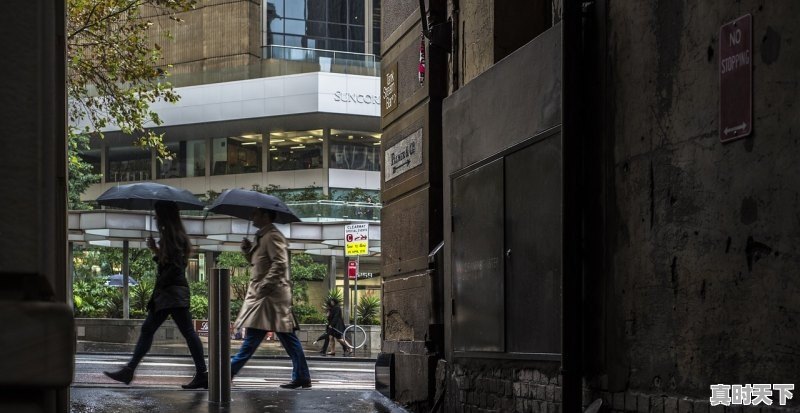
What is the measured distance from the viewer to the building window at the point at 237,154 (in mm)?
58781

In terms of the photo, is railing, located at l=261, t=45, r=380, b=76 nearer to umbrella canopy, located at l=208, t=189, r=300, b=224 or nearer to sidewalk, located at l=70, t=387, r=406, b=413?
umbrella canopy, located at l=208, t=189, r=300, b=224

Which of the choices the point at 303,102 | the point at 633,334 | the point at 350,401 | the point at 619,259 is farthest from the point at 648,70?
the point at 303,102

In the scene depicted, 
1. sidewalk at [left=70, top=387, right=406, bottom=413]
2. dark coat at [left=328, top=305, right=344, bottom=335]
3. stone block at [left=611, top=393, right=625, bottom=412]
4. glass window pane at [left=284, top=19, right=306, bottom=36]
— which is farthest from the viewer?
glass window pane at [left=284, top=19, right=306, bottom=36]

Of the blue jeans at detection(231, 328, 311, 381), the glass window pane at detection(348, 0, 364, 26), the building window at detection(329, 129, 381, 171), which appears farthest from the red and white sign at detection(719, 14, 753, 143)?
Answer: the glass window pane at detection(348, 0, 364, 26)

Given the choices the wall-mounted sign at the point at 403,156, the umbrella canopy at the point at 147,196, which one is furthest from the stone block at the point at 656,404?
Result: the umbrella canopy at the point at 147,196

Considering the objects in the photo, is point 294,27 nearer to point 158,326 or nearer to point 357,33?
point 357,33

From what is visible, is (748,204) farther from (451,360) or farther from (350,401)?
(350,401)

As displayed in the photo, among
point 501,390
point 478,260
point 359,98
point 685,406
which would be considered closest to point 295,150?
point 359,98

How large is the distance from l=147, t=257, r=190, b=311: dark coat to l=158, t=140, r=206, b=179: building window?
50.1 m

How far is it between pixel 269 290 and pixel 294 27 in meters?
49.2

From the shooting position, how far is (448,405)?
8617mm

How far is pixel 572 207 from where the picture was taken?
20.2 feet

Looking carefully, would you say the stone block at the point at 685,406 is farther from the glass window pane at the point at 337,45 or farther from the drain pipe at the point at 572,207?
the glass window pane at the point at 337,45

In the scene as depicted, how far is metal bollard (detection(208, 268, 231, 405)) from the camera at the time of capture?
29.1ft
